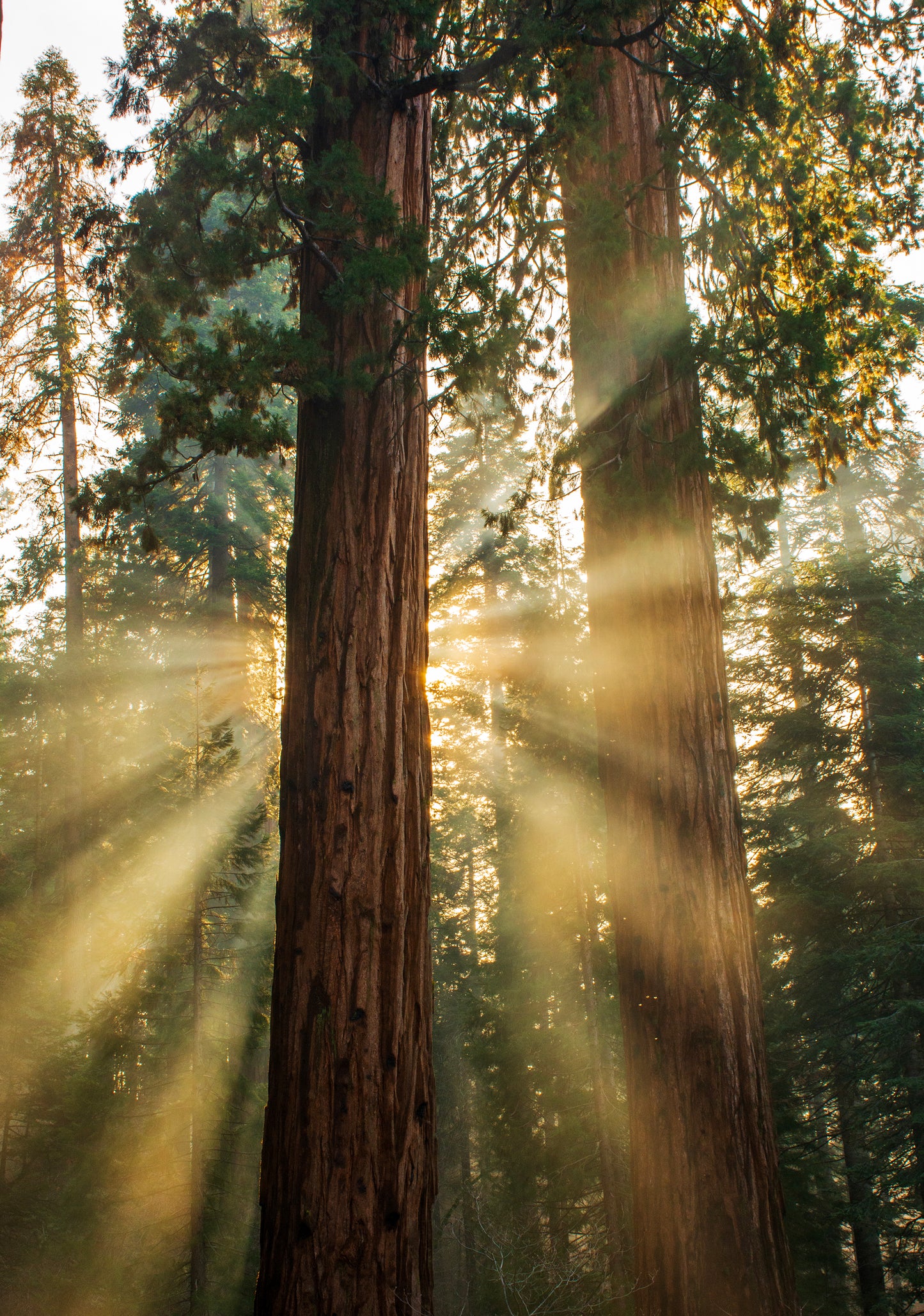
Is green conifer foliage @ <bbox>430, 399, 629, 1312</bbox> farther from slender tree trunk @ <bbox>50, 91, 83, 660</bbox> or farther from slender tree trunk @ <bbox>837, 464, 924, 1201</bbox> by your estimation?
slender tree trunk @ <bbox>50, 91, 83, 660</bbox>

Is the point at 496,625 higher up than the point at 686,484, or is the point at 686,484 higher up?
the point at 496,625

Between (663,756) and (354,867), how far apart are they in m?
1.61

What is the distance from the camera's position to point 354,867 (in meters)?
3.43

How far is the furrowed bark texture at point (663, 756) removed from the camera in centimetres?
359

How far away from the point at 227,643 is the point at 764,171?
1764cm

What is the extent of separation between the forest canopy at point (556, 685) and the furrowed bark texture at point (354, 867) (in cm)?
2

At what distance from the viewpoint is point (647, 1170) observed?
378cm

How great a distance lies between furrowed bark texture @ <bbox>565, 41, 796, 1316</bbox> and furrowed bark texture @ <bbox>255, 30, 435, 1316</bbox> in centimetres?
106

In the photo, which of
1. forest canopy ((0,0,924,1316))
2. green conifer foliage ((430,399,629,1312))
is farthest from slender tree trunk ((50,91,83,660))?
green conifer foliage ((430,399,629,1312))

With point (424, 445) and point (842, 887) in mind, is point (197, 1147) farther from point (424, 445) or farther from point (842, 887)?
point (424, 445)

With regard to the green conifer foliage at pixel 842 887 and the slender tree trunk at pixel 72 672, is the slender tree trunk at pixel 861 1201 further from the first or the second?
the slender tree trunk at pixel 72 672

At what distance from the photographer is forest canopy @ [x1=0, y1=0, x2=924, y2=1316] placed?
11.6 ft

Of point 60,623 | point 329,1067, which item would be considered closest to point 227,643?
point 60,623

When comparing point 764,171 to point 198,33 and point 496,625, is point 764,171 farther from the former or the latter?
point 496,625
